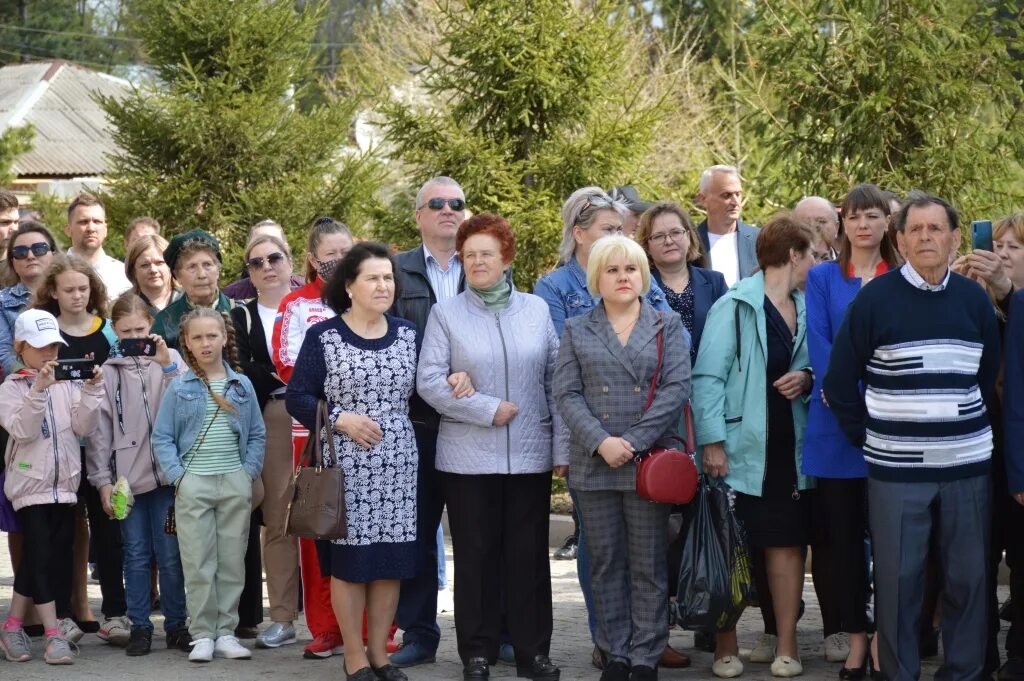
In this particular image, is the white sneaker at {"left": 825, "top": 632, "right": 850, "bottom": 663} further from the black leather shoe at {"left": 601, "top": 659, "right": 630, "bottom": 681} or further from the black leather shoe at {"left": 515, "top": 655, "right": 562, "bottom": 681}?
the black leather shoe at {"left": 515, "top": 655, "right": 562, "bottom": 681}

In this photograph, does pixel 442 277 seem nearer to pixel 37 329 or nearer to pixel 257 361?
pixel 257 361

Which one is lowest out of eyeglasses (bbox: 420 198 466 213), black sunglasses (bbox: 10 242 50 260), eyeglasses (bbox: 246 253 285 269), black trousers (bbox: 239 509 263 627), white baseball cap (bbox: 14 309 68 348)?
black trousers (bbox: 239 509 263 627)

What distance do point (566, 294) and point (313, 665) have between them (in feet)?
7.50

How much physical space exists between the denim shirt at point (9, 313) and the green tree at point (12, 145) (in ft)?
47.5

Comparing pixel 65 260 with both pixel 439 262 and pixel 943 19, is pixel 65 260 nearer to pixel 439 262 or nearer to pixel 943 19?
pixel 439 262

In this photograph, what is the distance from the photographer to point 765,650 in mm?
6703

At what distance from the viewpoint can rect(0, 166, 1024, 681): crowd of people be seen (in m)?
5.71

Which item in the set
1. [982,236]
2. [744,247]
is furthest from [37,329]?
[982,236]

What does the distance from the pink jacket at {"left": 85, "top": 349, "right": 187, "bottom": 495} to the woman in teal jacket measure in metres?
2.94

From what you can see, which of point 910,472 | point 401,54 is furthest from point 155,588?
point 401,54

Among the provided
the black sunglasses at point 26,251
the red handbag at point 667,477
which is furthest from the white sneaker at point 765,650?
the black sunglasses at point 26,251

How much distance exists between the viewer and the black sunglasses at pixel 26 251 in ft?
26.8

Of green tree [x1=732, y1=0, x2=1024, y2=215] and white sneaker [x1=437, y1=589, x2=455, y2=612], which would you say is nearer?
white sneaker [x1=437, y1=589, x2=455, y2=612]

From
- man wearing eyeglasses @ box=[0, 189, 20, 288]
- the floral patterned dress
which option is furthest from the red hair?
man wearing eyeglasses @ box=[0, 189, 20, 288]
